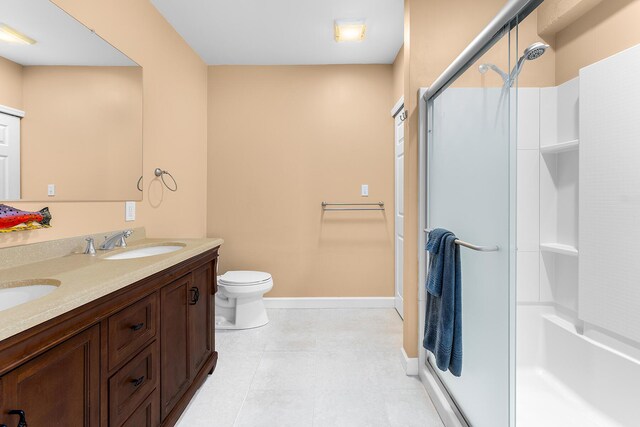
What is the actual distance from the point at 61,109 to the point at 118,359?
1155mm

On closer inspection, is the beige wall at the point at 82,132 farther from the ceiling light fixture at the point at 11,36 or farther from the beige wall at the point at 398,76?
the beige wall at the point at 398,76

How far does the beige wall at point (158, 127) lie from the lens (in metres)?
1.54

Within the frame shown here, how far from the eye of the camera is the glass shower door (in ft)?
3.56

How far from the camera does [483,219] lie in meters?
1.23

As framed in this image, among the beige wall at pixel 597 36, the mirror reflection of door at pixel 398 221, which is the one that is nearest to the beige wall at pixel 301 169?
the mirror reflection of door at pixel 398 221

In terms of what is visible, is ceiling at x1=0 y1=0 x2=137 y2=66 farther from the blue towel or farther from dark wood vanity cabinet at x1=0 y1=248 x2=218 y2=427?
the blue towel

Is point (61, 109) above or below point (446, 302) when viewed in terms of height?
above

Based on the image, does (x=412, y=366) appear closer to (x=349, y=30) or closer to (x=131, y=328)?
(x=131, y=328)

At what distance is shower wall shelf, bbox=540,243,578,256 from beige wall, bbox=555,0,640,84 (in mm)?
938

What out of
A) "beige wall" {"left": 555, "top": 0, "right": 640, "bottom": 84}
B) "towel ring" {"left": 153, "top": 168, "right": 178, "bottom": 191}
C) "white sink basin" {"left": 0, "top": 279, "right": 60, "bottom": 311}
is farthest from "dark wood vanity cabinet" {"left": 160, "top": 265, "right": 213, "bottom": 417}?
"beige wall" {"left": 555, "top": 0, "right": 640, "bottom": 84}

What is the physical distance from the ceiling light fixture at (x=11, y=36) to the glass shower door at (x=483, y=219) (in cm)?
188

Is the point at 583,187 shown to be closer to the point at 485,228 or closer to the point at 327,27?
the point at 485,228

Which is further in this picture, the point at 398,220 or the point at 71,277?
the point at 398,220

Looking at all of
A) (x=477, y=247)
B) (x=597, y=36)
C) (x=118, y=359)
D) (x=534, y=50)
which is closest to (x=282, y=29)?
(x=534, y=50)
